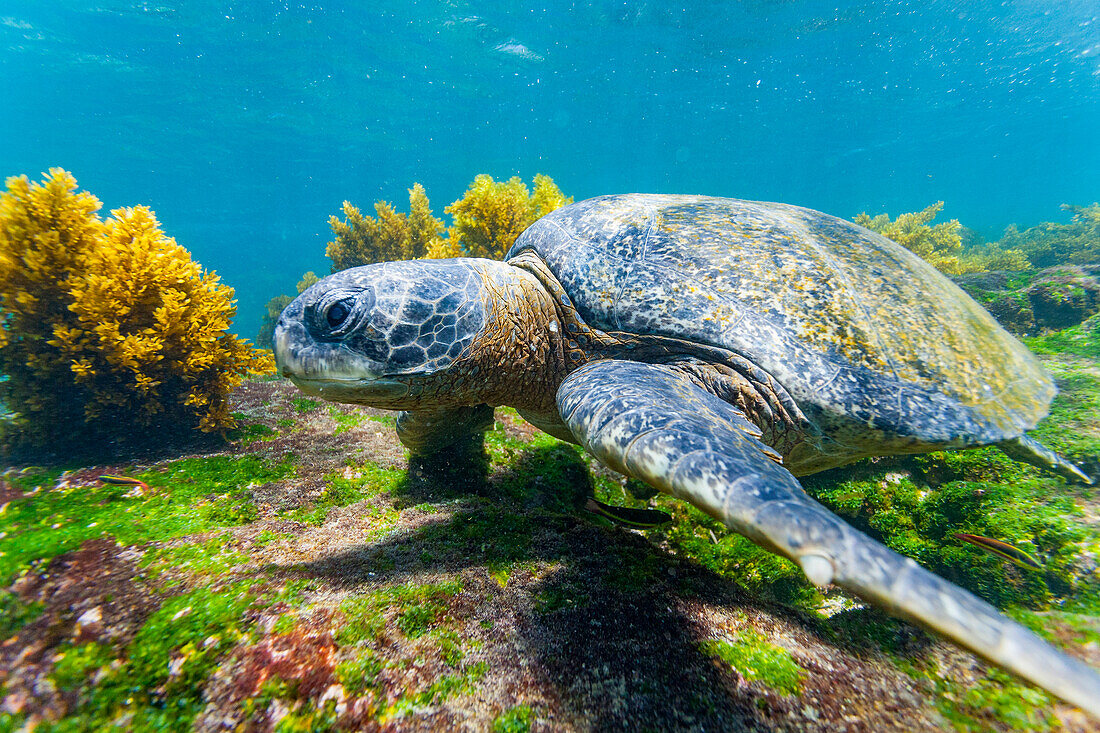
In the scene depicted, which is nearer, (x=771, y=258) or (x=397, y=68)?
(x=771, y=258)

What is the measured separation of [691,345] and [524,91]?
38742 millimetres

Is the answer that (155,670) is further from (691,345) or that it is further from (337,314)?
(691,345)

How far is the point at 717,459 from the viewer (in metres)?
1.29

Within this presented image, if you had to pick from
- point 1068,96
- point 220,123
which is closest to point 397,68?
point 220,123

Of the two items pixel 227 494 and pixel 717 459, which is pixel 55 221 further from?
pixel 717 459

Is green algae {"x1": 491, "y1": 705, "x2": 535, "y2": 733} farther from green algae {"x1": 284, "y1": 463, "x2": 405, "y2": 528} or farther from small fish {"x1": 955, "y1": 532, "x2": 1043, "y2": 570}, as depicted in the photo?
small fish {"x1": 955, "y1": 532, "x2": 1043, "y2": 570}

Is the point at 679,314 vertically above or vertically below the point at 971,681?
above

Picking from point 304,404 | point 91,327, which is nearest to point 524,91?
point 304,404

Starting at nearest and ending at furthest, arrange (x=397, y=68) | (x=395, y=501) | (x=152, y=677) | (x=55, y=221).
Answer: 1. (x=152, y=677)
2. (x=395, y=501)
3. (x=55, y=221)
4. (x=397, y=68)

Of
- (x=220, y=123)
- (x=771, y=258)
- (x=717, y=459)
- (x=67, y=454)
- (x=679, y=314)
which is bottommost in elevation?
(x=67, y=454)

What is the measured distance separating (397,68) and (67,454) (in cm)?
3452

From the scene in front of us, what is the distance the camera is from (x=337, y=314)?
202cm

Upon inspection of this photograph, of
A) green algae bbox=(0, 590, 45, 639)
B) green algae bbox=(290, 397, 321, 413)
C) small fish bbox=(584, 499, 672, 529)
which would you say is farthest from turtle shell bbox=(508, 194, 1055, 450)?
green algae bbox=(290, 397, 321, 413)

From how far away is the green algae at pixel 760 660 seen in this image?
1.22 m
